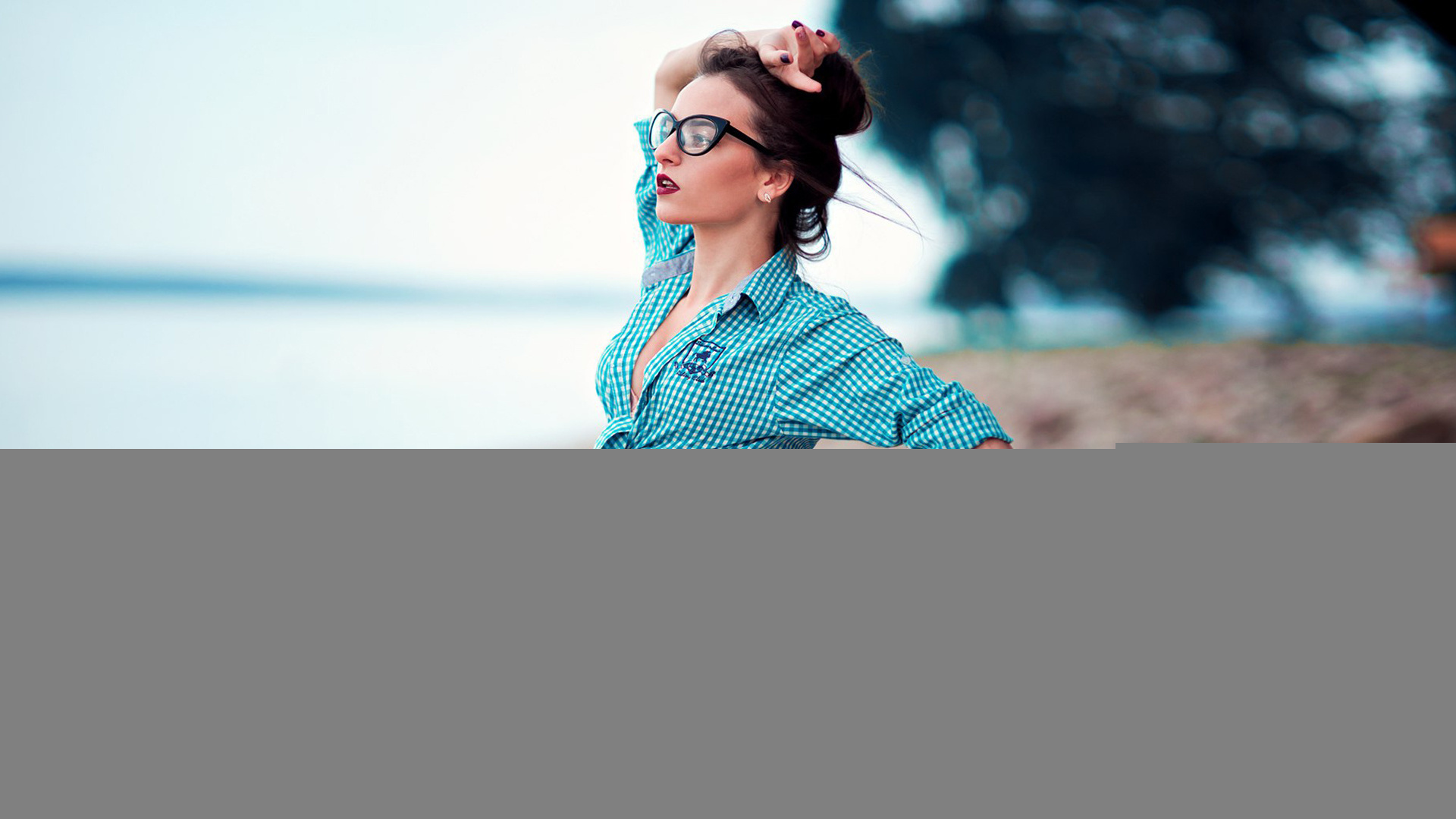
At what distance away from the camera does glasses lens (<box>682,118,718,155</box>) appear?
3.57 feet

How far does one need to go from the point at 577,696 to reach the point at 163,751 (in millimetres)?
115

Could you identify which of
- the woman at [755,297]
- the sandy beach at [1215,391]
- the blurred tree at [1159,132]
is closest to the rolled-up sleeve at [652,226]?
the woman at [755,297]

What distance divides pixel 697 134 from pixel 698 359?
223 millimetres

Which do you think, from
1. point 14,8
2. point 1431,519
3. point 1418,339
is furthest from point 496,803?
point 14,8

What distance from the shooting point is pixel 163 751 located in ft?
1.06

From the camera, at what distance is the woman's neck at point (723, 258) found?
113 centimetres

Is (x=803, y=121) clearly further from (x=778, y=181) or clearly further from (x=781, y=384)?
(x=781, y=384)

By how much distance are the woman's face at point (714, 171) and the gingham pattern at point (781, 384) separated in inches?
2.7

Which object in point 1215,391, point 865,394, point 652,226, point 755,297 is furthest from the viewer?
point 1215,391

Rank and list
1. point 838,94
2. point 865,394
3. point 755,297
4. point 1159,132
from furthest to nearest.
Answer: point 1159,132
point 838,94
point 755,297
point 865,394

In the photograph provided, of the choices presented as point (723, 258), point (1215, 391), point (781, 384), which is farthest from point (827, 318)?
point (1215, 391)

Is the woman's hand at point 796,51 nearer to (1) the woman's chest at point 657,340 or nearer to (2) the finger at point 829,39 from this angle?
(2) the finger at point 829,39

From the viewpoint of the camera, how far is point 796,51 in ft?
3.69

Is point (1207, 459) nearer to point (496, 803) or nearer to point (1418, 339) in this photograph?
point (496, 803)
